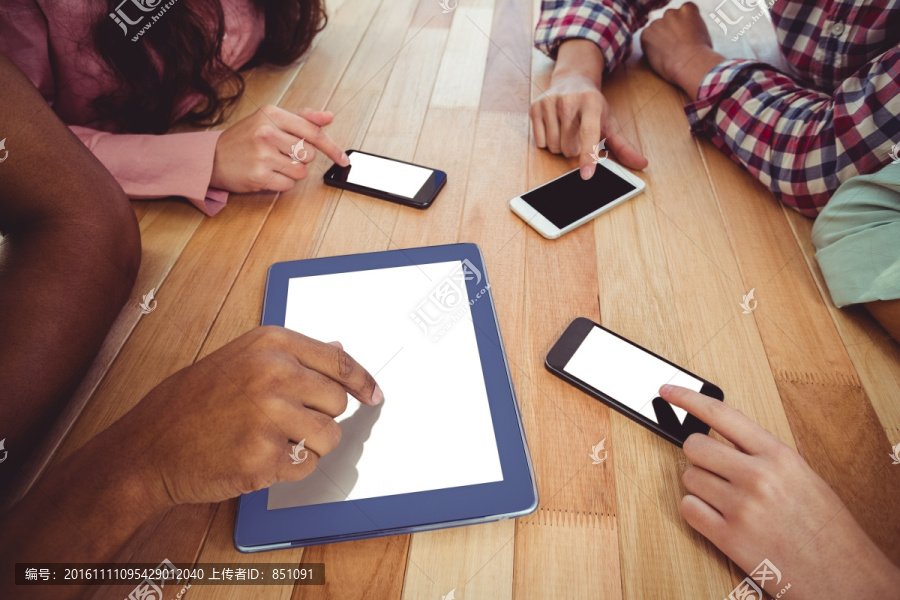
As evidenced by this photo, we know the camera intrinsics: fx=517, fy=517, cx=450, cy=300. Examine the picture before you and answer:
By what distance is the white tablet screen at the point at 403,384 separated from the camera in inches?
20.7

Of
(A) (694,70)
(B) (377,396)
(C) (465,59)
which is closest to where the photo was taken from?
(B) (377,396)

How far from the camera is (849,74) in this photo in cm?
90

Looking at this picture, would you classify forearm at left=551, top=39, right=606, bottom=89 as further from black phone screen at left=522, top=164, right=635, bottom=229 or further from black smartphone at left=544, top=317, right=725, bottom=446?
black smartphone at left=544, top=317, right=725, bottom=446

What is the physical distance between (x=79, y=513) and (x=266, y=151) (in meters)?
0.56

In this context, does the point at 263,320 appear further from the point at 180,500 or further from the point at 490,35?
the point at 490,35

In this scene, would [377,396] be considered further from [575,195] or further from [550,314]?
[575,195]

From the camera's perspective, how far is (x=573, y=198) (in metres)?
0.81

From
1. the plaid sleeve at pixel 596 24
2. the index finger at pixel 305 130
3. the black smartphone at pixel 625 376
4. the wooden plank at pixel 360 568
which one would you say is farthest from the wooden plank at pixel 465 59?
the wooden plank at pixel 360 568

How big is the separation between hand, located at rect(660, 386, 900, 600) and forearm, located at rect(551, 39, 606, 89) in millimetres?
715

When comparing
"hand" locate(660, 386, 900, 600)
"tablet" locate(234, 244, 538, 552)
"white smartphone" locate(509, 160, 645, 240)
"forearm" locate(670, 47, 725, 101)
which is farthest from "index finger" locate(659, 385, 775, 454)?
"forearm" locate(670, 47, 725, 101)

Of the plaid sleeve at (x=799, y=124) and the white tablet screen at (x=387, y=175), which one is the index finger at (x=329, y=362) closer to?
the white tablet screen at (x=387, y=175)

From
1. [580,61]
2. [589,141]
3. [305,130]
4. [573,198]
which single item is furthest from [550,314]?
[580,61]

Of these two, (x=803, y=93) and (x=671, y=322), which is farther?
(x=803, y=93)

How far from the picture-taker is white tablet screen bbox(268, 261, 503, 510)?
0.53 metres
